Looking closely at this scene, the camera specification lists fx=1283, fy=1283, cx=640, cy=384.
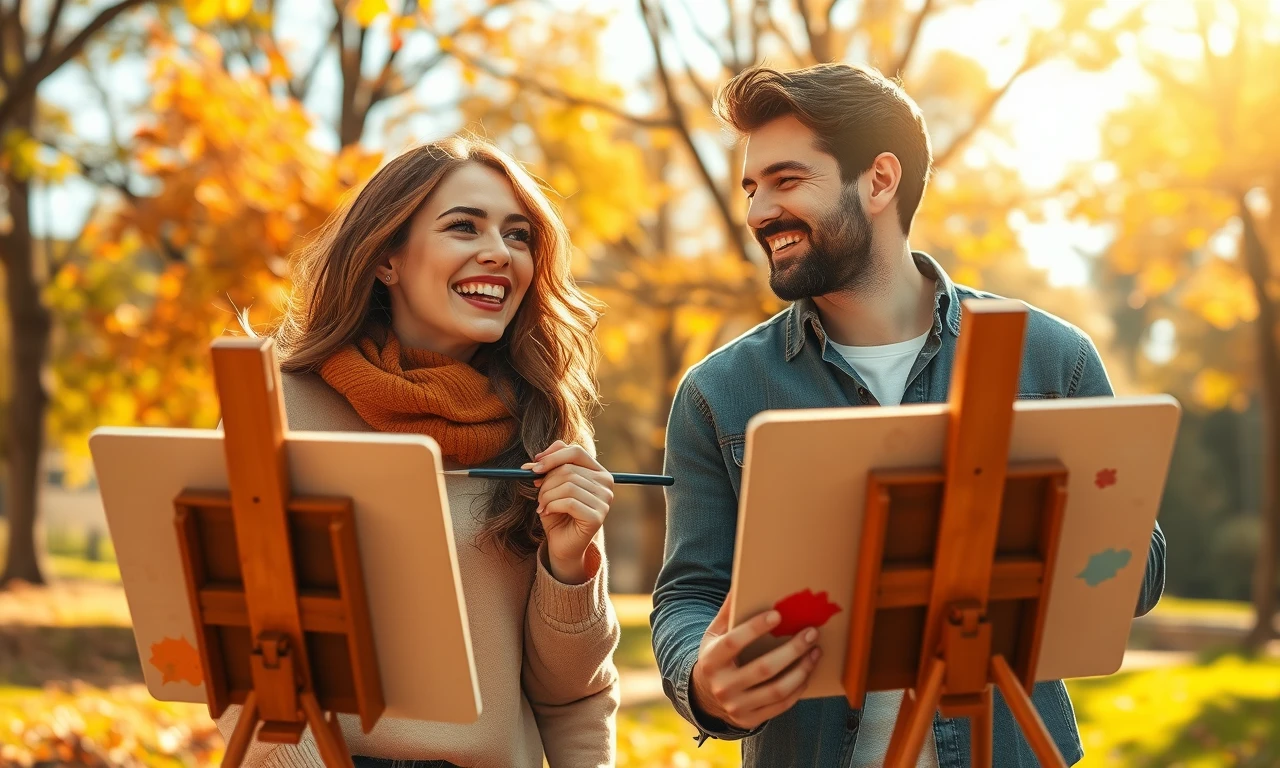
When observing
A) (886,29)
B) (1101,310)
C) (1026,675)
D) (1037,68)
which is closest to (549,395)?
(1026,675)

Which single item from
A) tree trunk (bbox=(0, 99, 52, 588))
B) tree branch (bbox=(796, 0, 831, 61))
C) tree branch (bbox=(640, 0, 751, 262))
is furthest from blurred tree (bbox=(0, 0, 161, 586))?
tree branch (bbox=(796, 0, 831, 61))

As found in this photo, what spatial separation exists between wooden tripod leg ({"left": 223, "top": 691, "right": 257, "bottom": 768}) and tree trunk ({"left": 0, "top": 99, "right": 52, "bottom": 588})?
9106 millimetres

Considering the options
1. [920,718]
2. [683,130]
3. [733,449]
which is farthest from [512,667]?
[683,130]

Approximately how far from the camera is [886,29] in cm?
638

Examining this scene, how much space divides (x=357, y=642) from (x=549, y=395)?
3.26ft

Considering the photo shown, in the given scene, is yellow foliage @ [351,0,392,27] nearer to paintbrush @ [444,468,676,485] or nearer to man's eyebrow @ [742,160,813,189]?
man's eyebrow @ [742,160,813,189]

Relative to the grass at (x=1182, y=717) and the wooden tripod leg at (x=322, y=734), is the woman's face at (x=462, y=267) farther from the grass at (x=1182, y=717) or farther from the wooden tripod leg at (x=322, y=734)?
the grass at (x=1182, y=717)

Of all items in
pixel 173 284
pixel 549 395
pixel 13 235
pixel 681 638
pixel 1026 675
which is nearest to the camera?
pixel 1026 675

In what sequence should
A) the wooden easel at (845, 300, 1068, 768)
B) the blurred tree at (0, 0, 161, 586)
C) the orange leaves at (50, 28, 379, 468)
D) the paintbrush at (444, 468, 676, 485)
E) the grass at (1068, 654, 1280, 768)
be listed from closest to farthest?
the wooden easel at (845, 300, 1068, 768) < the paintbrush at (444, 468, 676, 485) < the grass at (1068, 654, 1280, 768) < the orange leaves at (50, 28, 379, 468) < the blurred tree at (0, 0, 161, 586)

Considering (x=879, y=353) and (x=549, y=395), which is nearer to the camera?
(x=879, y=353)

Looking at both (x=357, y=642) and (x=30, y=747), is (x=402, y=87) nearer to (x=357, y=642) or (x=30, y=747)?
(x=30, y=747)

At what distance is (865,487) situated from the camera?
1.58 meters

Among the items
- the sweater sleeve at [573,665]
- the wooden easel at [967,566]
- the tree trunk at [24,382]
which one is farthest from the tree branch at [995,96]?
the tree trunk at [24,382]

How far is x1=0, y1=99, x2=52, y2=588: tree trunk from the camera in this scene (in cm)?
1005
